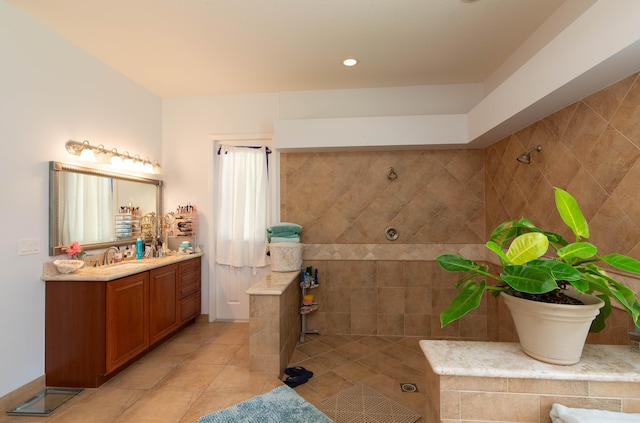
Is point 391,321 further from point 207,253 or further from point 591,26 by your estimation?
point 591,26

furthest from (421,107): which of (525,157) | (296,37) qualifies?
(296,37)

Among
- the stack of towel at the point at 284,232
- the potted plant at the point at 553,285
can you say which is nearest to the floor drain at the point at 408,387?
the potted plant at the point at 553,285

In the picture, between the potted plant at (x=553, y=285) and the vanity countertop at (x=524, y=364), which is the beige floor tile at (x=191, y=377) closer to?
the vanity countertop at (x=524, y=364)

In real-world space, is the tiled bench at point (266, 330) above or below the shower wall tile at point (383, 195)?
below

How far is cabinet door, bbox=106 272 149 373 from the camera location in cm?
219

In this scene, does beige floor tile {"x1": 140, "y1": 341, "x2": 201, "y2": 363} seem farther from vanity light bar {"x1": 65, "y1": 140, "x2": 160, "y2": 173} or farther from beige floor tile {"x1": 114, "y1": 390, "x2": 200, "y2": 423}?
vanity light bar {"x1": 65, "y1": 140, "x2": 160, "y2": 173}

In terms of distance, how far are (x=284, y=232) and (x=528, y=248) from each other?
236cm

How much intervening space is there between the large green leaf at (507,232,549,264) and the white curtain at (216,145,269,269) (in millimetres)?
2802

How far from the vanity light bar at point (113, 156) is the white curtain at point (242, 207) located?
0.77m

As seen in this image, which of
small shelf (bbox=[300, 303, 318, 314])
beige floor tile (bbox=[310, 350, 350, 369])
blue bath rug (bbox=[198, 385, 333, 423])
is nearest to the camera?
blue bath rug (bbox=[198, 385, 333, 423])

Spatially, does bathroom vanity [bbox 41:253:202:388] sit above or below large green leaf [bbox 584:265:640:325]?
below

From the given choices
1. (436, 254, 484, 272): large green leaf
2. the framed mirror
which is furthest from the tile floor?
(436, 254, 484, 272): large green leaf

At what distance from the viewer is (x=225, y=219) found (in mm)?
3521

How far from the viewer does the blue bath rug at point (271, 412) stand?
5.94 feet
